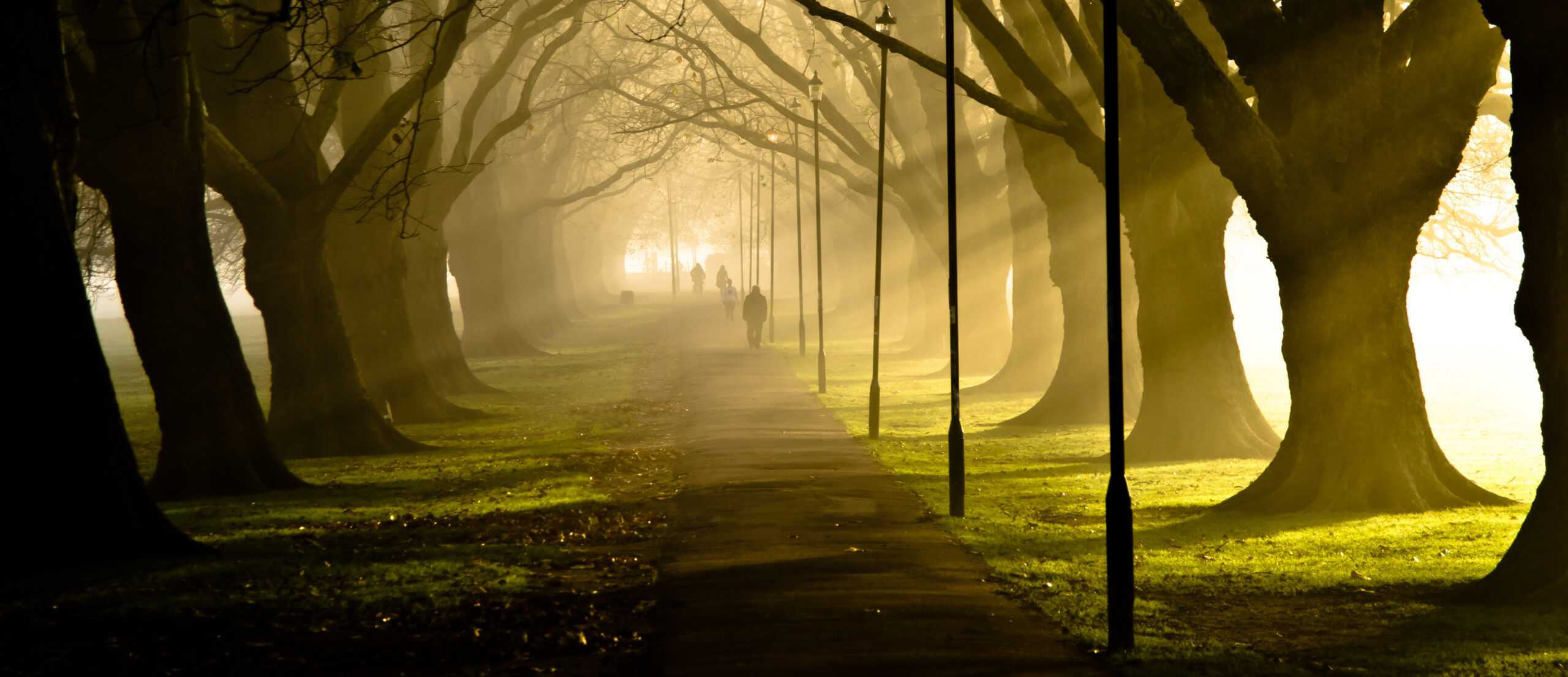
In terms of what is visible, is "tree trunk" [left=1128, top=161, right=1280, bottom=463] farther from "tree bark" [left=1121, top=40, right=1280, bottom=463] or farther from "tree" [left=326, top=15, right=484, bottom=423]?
"tree" [left=326, top=15, right=484, bottom=423]

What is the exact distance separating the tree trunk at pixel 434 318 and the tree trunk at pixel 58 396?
15616mm

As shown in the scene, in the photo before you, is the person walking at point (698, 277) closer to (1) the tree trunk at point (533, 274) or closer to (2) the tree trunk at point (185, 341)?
(1) the tree trunk at point (533, 274)

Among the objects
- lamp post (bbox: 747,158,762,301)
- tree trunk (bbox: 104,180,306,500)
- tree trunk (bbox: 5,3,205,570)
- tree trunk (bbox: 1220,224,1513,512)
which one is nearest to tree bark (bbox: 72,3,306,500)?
tree trunk (bbox: 104,180,306,500)

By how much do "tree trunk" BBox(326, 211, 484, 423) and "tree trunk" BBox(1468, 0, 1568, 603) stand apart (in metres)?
15.0

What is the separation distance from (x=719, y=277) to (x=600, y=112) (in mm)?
17200

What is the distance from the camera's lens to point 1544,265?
7852 mm

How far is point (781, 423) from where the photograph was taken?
19000mm

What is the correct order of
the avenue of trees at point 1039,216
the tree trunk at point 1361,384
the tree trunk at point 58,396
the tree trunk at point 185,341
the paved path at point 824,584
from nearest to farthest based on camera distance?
the paved path at point 824,584 → the tree trunk at point 58,396 → the avenue of trees at point 1039,216 → the tree trunk at point 1361,384 → the tree trunk at point 185,341

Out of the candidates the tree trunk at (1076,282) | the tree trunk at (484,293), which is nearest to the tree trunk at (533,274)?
the tree trunk at (484,293)

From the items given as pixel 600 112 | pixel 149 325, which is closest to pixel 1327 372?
pixel 149 325

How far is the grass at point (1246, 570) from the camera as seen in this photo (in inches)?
267

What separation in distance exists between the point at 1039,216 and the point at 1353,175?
13946 millimetres

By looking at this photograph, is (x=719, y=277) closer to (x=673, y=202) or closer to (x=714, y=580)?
(x=673, y=202)

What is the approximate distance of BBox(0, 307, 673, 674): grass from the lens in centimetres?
694
